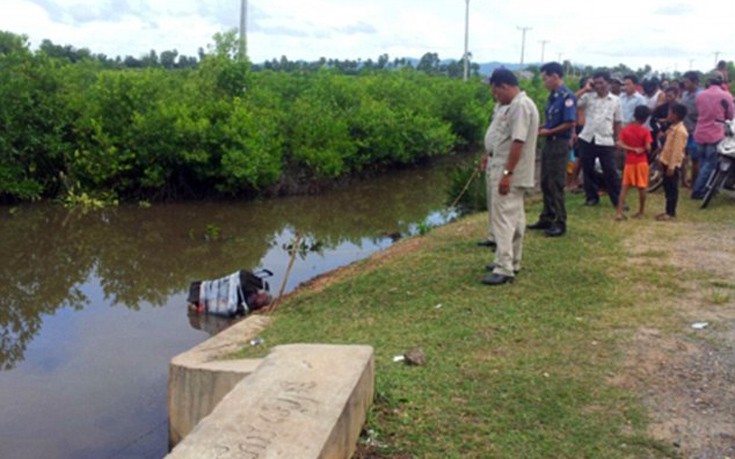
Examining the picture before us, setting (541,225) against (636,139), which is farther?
(636,139)

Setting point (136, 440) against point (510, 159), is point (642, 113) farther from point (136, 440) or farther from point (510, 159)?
point (136, 440)

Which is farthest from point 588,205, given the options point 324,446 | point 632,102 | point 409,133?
point 409,133

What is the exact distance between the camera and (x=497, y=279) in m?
6.86

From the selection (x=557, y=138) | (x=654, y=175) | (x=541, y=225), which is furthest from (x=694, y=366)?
(x=654, y=175)

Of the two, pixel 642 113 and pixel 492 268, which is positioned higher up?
pixel 642 113

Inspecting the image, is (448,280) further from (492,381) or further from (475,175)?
(475,175)

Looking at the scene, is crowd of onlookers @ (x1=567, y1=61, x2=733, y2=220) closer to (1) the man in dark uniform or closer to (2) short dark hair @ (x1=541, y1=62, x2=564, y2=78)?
(1) the man in dark uniform

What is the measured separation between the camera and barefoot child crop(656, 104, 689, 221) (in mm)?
9594

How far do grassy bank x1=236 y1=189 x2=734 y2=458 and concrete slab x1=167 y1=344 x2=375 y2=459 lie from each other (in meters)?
0.31

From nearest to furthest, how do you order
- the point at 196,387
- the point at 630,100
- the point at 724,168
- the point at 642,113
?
the point at 196,387 < the point at 642,113 < the point at 724,168 < the point at 630,100

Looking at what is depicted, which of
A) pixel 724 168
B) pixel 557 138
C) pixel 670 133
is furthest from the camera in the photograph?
pixel 724 168

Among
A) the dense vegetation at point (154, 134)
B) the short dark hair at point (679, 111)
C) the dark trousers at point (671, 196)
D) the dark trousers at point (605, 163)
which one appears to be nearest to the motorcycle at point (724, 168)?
the dark trousers at point (671, 196)

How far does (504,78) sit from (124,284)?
615 cm

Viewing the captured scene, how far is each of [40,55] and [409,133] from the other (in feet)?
32.0
